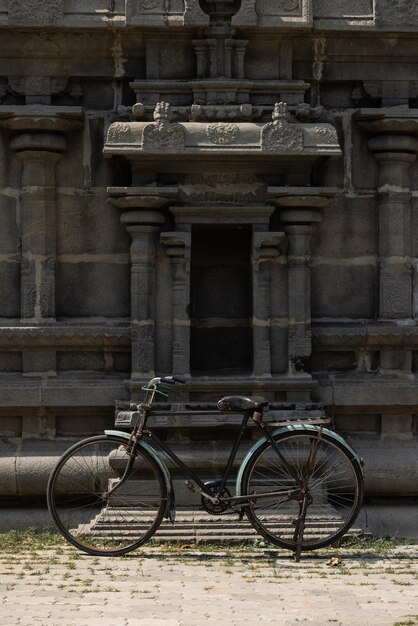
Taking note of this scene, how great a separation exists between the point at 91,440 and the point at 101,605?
2.02 metres

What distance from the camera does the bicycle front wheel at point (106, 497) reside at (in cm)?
1019

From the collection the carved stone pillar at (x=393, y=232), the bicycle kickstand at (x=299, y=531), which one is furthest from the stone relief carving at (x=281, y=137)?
the bicycle kickstand at (x=299, y=531)

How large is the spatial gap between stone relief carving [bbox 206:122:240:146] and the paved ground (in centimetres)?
360

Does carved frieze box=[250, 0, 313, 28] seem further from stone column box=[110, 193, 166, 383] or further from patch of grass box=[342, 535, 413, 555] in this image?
patch of grass box=[342, 535, 413, 555]

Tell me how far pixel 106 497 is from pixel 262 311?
2348 millimetres

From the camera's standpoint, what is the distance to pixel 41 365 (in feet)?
38.5

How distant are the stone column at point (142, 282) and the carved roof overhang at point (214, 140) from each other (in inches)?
19.8

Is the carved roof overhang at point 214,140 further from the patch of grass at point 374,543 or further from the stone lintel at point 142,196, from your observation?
the patch of grass at point 374,543

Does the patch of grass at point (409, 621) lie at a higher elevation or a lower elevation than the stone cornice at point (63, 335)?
lower

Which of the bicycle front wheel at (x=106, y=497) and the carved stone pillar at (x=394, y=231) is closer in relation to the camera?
the bicycle front wheel at (x=106, y=497)

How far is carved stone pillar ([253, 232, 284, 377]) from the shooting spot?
11.5 m

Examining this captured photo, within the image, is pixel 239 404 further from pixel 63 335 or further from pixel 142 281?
pixel 63 335

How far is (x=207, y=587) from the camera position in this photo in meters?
8.91

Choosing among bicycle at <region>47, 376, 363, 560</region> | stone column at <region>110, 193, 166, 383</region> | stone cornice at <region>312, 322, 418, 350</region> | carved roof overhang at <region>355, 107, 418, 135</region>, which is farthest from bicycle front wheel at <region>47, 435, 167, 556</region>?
carved roof overhang at <region>355, 107, 418, 135</region>
